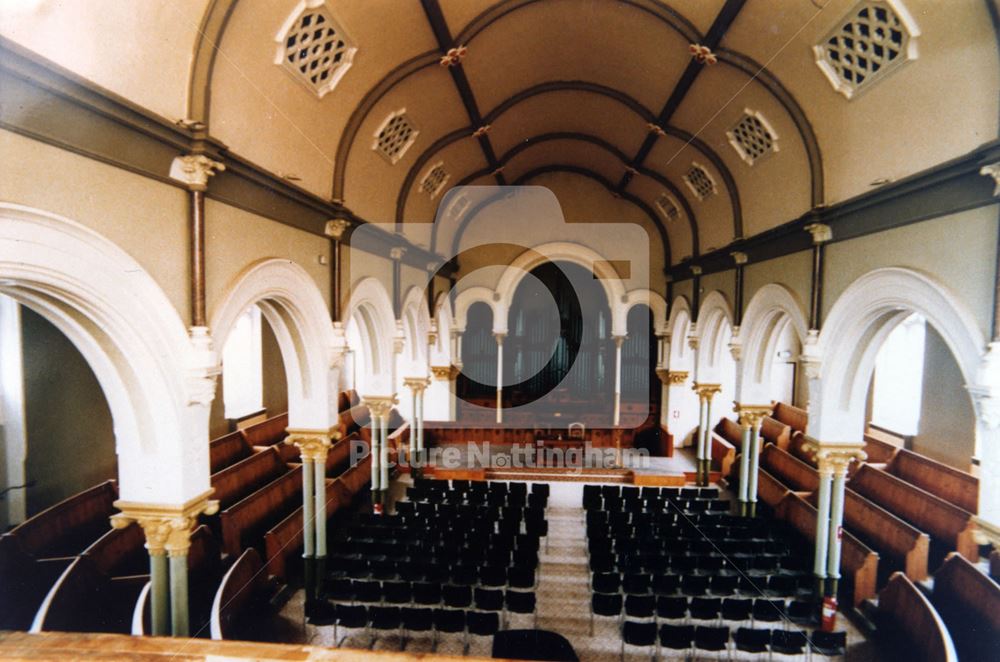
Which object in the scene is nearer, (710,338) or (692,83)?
(692,83)

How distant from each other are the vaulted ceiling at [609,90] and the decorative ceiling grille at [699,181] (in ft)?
0.16

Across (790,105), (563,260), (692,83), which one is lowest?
(563,260)

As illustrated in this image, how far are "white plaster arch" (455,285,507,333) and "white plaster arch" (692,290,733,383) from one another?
5.91 meters

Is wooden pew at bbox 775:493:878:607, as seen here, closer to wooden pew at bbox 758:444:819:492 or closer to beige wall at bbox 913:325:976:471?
wooden pew at bbox 758:444:819:492

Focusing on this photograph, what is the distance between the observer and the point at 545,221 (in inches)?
606

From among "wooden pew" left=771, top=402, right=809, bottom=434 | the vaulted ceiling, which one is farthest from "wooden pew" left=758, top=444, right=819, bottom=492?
the vaulted ceiling

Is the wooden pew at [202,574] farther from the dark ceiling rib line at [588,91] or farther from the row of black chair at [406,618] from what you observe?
the dark ceiling rib line at [588,91]

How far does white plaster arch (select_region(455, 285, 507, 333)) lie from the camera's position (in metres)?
15.7

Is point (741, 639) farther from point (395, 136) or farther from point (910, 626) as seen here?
point (395, 136)

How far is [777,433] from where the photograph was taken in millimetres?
13734

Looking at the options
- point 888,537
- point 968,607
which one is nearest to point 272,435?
point 888,537

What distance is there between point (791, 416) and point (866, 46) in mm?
12010

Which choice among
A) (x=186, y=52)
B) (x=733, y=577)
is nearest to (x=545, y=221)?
(x=733, y=577)

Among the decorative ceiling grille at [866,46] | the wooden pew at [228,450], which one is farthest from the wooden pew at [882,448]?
the wooden pew at [228,450]
